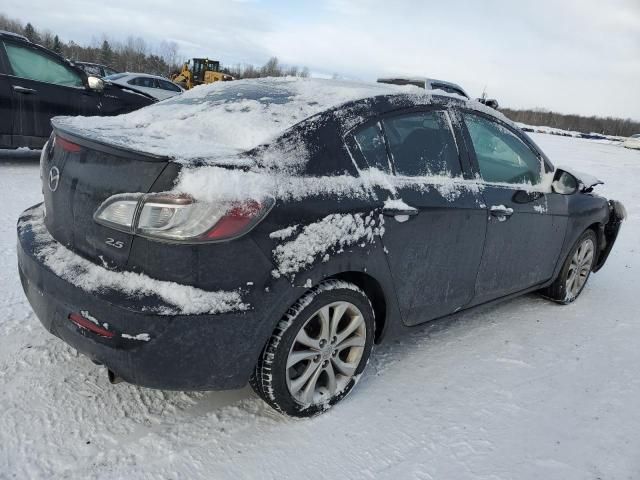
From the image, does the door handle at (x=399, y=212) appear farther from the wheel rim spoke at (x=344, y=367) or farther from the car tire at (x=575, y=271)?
the car tire at (x=575, y=271)

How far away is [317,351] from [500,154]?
1942 mm

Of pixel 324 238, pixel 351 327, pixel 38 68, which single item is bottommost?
pixel 351 327

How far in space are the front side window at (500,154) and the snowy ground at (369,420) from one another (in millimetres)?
1127

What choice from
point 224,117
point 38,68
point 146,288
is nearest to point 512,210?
point 224,117

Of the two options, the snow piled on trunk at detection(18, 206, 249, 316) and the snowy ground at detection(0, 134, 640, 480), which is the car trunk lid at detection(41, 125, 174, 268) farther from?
the snowy ground at detection(0, 134, 640, 480)

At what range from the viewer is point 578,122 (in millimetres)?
87938

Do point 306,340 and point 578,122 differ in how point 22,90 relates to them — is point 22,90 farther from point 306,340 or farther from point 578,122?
point 578,122

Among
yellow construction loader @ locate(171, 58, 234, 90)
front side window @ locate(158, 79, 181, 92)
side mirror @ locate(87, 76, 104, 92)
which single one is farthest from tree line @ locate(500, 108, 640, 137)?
side mirror @ locate(87, 76, 104, 92)

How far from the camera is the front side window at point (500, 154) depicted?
3266mm

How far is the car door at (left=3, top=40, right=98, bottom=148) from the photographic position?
6.78 m

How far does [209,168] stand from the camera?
6.73 ft

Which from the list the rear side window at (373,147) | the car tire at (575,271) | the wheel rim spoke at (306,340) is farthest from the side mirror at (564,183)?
the wheel rim spoke at (306,340)

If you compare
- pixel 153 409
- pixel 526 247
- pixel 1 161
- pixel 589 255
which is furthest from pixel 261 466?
pixel 1 161

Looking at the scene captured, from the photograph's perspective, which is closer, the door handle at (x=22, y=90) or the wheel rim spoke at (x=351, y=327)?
the wheel rim spoke at (x=351, y=327)
